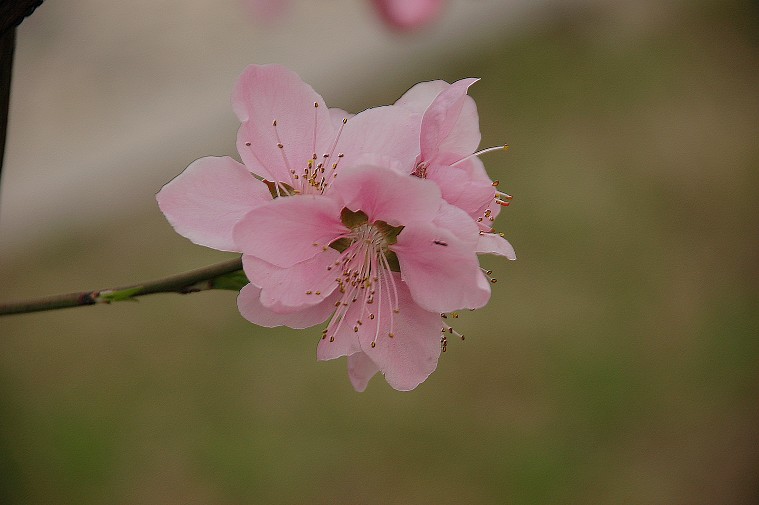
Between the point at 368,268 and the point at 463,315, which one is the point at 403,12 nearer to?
the point at 368,268

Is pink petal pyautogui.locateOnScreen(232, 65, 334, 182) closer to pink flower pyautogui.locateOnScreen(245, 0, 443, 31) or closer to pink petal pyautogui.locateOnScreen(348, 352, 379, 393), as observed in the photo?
pink petal pyautogui.locateOnScreen(348, 352, 379, 393)

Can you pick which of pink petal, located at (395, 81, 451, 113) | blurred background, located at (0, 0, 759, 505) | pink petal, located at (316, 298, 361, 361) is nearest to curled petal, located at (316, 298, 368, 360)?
pink petal, located at (316, 298, 361, 361)

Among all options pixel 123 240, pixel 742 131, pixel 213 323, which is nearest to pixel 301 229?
pixel 213 323

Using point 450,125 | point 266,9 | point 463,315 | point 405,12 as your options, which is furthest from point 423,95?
point 266,9

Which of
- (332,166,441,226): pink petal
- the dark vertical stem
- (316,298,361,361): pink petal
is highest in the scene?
the dark vertical stem

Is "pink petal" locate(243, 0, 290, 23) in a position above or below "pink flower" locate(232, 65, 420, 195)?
above

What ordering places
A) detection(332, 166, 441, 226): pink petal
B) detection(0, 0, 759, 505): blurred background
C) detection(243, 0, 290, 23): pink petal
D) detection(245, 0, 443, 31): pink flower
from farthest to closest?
detection(243, 0, 290, 23): pink petal
detection(0, 0, 759, 505): blurred background
detection(245, 0, 443, 31): pink flower
detection(332, 166, 441, 226): pink petal
